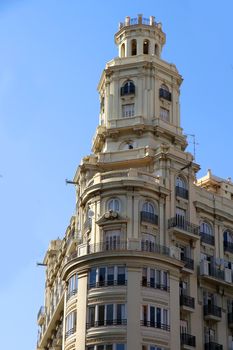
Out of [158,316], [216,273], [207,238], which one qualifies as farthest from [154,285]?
[207,238]

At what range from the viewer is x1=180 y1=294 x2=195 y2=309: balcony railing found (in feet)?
235

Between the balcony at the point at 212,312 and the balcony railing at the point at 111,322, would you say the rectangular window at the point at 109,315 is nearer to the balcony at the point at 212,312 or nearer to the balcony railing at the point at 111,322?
the balcony railing at the point at 111,322

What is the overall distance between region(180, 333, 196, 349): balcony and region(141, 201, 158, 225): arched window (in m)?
9.65

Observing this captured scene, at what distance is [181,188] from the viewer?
77.4 m

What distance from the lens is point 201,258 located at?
7625 centimetres

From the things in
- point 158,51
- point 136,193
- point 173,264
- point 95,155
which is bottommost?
point 173,264

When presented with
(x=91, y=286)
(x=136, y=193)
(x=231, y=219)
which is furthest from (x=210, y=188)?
(x=91, y=286)

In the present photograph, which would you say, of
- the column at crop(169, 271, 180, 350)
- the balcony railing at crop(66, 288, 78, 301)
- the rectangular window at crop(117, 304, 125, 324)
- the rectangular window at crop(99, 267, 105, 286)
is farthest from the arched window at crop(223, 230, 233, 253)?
the balcony railing at crop(66, 288, 78, 301)

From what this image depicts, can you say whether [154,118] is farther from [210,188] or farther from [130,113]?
[210,188]

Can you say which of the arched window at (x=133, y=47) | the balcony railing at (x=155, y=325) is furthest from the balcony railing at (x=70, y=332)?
the arched window at (x=133, y=47)

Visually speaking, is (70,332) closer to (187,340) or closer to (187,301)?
(187,340)

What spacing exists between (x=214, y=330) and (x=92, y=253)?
1261 centimetres

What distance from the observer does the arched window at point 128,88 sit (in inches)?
3258

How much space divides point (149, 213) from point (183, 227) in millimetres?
3773
